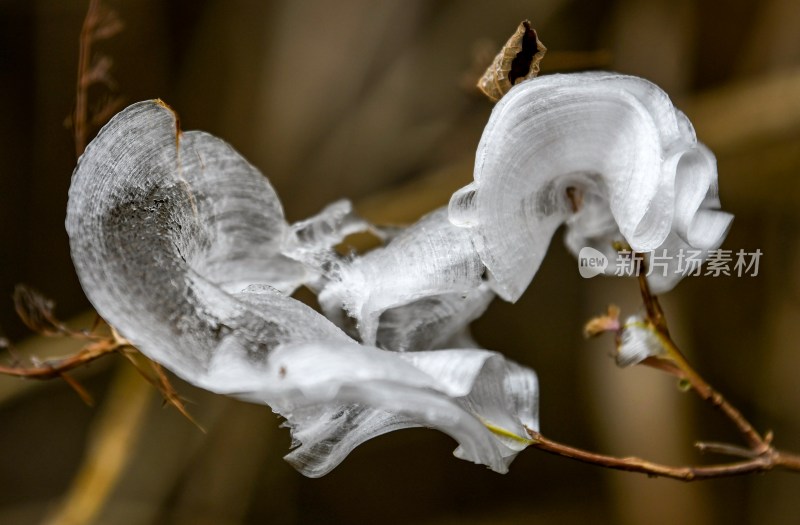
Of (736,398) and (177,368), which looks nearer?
(177,368)

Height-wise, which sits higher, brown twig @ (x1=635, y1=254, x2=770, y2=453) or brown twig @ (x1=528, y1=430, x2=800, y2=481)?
brown twig @ (x1=635, y1=254, x2=770, y2=453)

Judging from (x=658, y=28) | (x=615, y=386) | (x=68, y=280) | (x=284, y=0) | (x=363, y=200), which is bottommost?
(x=68, y=280)

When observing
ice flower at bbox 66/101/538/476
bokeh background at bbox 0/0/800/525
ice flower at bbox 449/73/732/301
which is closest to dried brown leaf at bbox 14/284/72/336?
ice flower at bbox 66/101/538/476

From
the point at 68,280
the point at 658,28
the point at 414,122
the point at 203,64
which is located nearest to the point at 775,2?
the point at 658,28

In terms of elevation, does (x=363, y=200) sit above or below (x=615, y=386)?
above

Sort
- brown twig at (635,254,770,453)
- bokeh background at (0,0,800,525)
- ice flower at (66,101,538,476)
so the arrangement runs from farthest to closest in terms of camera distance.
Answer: bokeh background at (0,0,800,525) < brown twig at (635,254,770,453) < ice flower at (66,101,538,476)

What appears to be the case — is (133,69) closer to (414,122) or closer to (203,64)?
(203,64)

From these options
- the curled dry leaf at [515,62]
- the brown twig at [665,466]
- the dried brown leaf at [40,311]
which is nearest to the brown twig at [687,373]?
the brown twig at [665,466]

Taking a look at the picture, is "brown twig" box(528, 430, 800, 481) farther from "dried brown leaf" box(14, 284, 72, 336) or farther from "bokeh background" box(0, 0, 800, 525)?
"bokeh background" box(0, 0, 800, 525)
